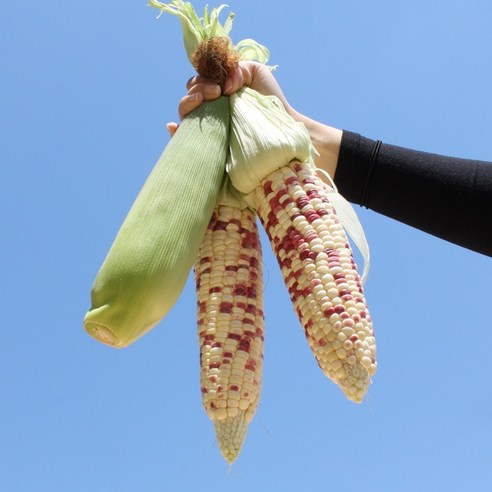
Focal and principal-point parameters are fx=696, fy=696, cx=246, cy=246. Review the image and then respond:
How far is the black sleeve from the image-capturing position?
3.33 meters

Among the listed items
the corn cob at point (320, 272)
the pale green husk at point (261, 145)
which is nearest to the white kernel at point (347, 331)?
the corn cob at point (320, 272)

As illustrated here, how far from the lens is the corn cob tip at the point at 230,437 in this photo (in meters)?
2.21

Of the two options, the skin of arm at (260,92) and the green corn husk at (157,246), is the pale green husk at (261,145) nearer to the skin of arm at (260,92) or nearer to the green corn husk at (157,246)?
the green corn husk at (157,246)

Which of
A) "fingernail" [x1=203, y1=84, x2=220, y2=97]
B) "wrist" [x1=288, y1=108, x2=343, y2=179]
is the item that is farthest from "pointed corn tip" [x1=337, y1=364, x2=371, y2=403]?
"wrist" [x1=288, y1=108, x2=343, y2=179]

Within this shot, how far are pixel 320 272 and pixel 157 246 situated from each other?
0.53 m

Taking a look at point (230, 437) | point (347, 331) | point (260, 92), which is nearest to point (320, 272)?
point (347, 331)

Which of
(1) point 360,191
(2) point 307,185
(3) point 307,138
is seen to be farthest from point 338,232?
(1) point 360,191

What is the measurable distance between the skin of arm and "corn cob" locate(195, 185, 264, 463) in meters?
0.52

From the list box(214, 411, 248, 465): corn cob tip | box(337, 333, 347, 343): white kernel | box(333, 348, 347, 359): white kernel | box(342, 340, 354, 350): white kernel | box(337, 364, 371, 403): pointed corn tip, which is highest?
box(337, 333, 347, 343): white kernel

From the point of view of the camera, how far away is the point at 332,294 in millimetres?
2143

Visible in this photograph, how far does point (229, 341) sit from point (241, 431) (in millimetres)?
290

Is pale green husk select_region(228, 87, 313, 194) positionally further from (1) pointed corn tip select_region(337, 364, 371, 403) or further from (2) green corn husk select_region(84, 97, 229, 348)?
(1) pointed corn tip select_region(337, 364, 371, 403)

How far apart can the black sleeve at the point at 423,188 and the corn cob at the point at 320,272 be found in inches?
40.0

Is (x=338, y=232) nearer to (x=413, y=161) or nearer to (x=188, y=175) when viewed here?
(x=188, y=175)
